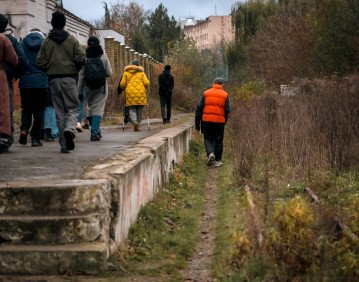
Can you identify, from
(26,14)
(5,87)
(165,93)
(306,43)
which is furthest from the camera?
(306,43)

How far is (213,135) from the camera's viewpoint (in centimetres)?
1623

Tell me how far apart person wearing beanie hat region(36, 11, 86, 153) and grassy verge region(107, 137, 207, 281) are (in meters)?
1.76

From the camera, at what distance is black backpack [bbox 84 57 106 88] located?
12820mm

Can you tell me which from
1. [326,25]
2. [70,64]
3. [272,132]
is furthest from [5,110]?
[326,25]

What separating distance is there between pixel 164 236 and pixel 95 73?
17.8ft

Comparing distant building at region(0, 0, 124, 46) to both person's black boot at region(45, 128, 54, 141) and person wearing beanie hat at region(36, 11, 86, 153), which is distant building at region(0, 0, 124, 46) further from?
person wearing beanie hat at region(36, 11, 86, 153)

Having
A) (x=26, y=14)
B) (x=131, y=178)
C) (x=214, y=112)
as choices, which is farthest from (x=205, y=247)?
(x=26, y=14)

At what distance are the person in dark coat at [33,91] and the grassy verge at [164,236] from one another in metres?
2.33

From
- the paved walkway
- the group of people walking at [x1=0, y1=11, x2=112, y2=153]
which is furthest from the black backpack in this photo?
the group of people walking at [x1=0, y1=11, x2=112, y2=153]

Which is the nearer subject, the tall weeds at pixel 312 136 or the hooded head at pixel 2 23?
the hooded head at pixel 2 23

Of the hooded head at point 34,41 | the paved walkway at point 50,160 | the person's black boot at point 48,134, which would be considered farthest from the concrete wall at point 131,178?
the hooded head at point 34,41

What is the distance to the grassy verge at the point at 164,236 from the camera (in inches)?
266

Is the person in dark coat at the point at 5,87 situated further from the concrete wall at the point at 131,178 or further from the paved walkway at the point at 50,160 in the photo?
the concrete wall at the point at 131,178

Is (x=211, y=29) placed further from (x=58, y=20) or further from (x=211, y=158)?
(x=58, y=20)
